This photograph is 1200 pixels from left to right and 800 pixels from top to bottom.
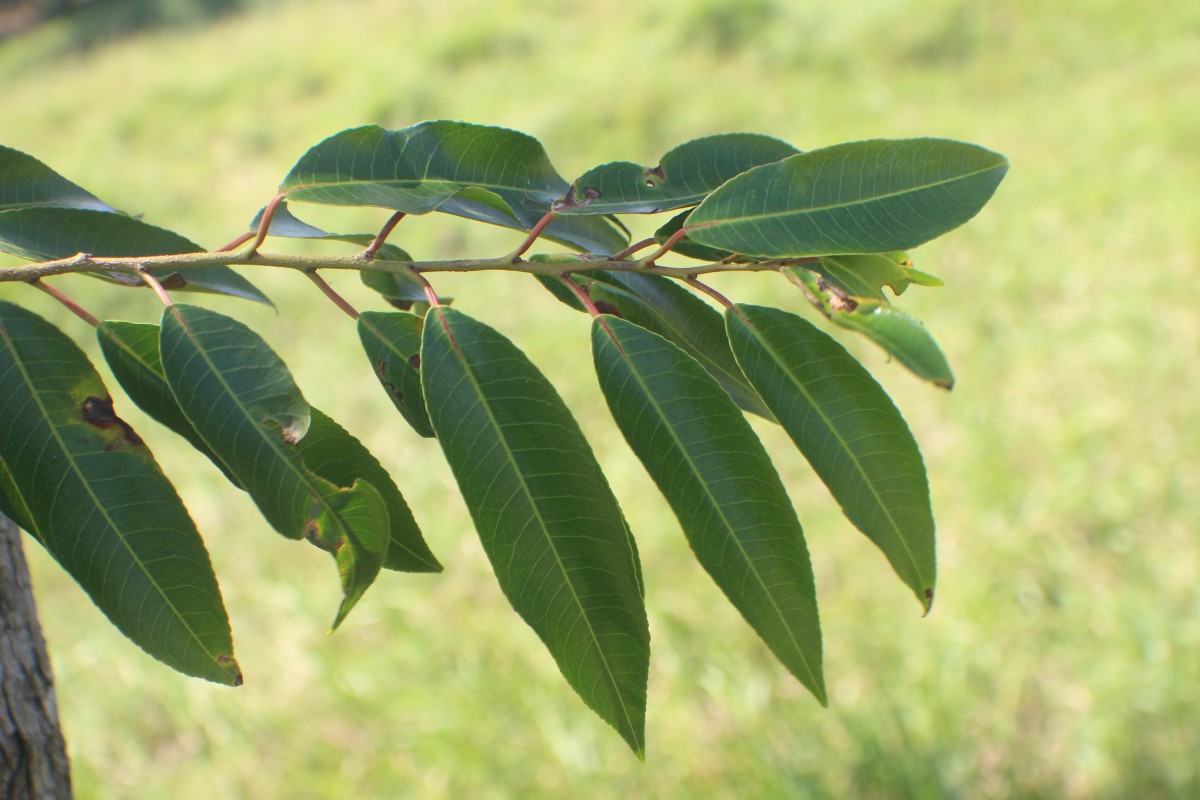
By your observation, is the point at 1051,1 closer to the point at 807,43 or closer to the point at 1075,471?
the point at 807,43

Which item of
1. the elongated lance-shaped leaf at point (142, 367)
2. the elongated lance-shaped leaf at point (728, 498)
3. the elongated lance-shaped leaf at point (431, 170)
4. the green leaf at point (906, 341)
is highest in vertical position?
the elongated lance-shaped leaf at point (431, 170)

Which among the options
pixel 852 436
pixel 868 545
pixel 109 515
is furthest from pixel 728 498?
pixel 868 545

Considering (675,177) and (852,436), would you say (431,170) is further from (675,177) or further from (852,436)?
(852,436)

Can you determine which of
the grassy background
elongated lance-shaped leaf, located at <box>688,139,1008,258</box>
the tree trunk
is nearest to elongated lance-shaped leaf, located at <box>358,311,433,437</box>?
elongated lance-shaped leaf, located at <box>688,139,1008,258</box>

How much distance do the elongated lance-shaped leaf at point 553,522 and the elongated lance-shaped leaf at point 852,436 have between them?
0.10 m

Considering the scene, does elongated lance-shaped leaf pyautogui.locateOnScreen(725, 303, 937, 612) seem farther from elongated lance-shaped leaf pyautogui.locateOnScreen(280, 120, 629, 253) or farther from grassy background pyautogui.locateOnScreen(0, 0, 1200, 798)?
grassy background pyautogui.locateOnScreen(0, 0, 1200, 798)

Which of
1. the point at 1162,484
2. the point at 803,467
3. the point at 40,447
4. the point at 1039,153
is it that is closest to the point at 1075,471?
the point at 1162,484

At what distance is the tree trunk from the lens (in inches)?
29.4

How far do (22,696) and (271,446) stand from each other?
0.38m

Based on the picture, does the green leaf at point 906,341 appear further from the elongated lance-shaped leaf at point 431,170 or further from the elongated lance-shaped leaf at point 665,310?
the elongated lance-shaped leaf at point 431,170

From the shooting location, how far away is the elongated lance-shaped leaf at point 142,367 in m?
0.57

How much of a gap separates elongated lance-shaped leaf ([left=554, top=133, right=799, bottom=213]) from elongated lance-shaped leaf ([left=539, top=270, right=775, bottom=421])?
0.04 m

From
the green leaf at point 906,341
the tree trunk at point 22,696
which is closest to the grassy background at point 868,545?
the tree trunk at point 22,696

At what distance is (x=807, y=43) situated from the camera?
4812 millimetres
